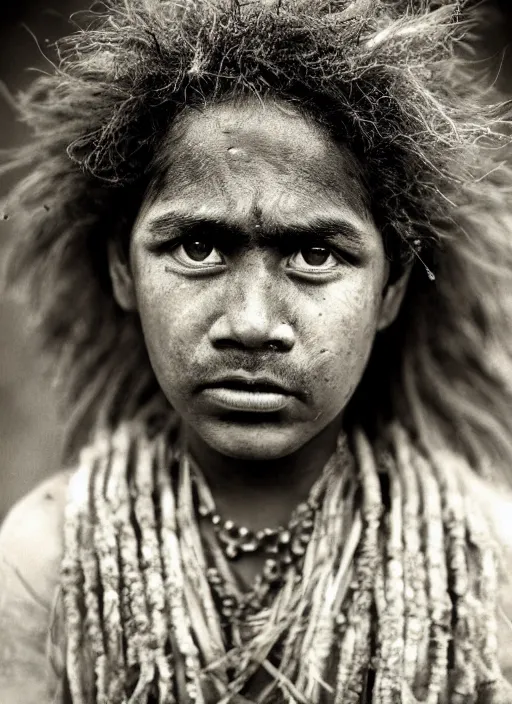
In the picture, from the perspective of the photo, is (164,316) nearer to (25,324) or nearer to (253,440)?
(253,440)

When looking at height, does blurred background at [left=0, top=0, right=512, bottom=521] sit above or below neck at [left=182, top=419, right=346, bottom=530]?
above

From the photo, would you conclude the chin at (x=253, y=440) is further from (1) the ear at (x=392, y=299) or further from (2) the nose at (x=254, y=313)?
(1) the ear at (x=392, y=299)

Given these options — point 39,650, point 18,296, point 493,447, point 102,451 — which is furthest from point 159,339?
point 493,447

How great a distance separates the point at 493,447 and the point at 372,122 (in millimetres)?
637

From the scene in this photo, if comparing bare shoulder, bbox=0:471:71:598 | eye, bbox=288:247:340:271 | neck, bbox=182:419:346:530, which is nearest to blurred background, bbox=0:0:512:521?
bare shoulder, bbox=0:471:71:598

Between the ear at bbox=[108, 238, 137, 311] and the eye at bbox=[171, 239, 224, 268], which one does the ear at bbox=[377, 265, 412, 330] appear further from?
the ear at bbox=[108, 238, 137, 311]

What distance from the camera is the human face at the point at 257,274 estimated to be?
4.33ft

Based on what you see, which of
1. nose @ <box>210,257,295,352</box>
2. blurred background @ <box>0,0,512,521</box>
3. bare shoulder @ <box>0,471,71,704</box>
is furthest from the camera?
blurred background @ <box>0,0,512,521</box>

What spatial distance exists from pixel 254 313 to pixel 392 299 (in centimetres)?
33

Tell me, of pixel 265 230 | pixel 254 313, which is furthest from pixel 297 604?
pixel 265 230

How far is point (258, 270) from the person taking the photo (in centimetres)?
133

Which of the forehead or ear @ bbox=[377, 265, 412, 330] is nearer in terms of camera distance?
the forehead

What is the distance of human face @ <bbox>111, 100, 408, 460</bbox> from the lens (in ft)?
4.33

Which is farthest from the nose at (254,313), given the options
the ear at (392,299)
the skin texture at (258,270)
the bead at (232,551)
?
the bead at (232,551)
